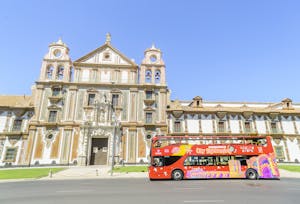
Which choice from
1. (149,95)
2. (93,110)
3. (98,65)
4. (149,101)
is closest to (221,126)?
(149,101)

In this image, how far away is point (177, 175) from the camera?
1499 cm

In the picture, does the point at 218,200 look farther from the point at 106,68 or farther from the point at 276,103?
the point at 276,103

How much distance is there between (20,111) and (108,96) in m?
14.2

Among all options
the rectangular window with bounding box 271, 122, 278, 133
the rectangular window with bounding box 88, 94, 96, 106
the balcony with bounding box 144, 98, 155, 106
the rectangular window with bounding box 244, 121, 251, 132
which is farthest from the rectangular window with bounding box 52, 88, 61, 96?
the rectangular window with bounding box 271, 122, 278, 133

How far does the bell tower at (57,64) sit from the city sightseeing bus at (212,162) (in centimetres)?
2323

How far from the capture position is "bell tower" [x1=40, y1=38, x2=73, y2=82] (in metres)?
29.9

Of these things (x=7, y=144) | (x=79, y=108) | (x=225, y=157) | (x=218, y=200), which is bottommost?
(x=218, y=200)

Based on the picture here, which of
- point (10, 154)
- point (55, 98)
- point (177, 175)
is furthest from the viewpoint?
point (55, 98)

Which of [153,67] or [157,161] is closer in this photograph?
[157,161]

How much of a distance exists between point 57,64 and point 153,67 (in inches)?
685

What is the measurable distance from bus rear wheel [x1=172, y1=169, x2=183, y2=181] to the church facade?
12405 millimetres

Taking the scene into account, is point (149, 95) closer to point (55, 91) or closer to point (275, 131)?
point (55, 91)

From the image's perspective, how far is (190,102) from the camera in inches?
1491

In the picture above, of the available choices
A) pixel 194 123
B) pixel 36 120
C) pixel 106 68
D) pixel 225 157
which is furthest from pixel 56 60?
pixel 225 157
